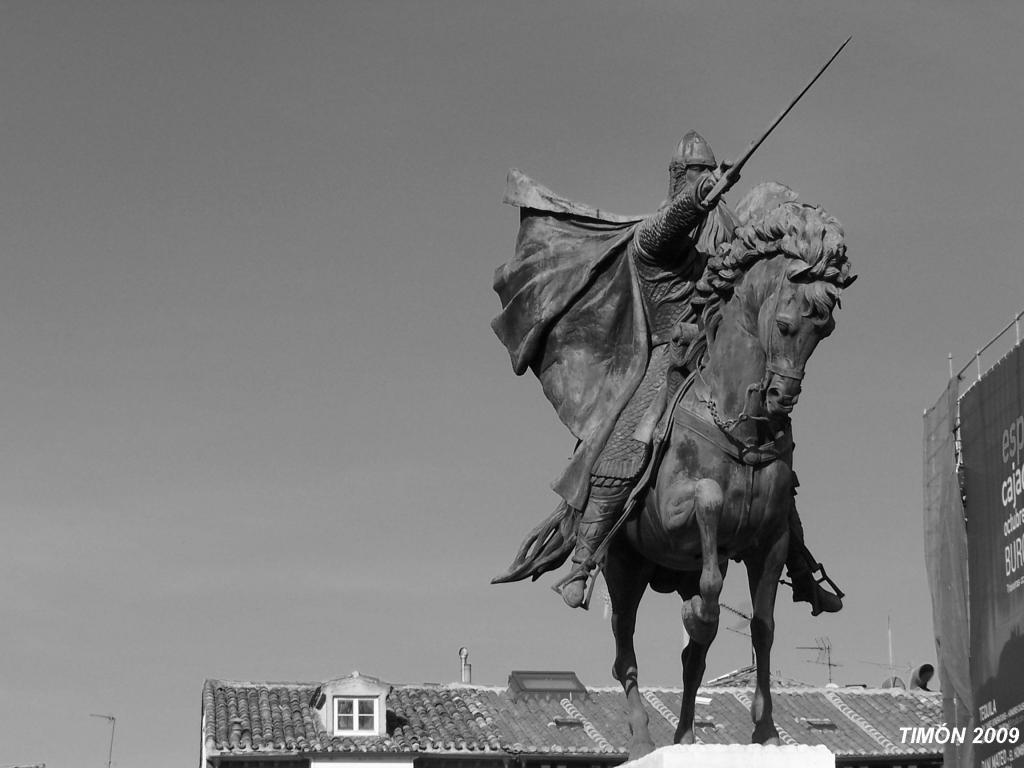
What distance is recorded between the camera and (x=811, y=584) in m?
12.1

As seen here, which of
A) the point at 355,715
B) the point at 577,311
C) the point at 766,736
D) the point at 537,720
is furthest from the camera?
the point at 537,720

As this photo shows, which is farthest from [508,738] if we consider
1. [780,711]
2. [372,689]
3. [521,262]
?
[521,262]

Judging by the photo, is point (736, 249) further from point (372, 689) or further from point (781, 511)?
point (372, 689)

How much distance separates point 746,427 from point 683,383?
2.28 feet

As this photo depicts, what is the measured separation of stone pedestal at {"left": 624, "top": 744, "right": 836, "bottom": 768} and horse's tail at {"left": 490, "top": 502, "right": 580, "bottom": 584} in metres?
1.67

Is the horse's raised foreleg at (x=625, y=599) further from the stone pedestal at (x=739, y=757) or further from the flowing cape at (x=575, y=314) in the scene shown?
the stone pedestal at (x=739, y=757)

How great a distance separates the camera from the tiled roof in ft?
139

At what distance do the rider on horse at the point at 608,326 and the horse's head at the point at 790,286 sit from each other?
0.43m

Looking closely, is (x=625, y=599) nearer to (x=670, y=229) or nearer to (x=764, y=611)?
(x=764, y=611)

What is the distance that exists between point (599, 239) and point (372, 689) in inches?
1232

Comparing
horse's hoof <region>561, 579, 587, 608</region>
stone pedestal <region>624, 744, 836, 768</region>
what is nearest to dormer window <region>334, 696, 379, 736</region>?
horse's hoof <region>561, 579, 587, 608</region>

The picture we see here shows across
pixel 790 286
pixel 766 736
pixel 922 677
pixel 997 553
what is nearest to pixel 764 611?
pixel 766 736

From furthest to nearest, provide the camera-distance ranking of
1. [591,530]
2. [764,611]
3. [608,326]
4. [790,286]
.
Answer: [608,326]
[591,530]
[764,611]
[790,286]

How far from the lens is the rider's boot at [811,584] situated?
39.6 feet
